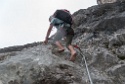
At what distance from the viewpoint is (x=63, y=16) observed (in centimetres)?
1305

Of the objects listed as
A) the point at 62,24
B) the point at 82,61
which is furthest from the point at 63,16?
the point at 82,61

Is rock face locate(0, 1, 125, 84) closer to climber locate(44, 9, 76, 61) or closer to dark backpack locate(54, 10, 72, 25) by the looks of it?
climber locate(44, 9, 76, 61)

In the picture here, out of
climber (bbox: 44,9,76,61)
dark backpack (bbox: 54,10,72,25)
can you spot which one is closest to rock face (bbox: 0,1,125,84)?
climber (bbox: 44,9,76,61)

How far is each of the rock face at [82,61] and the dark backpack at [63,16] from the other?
4.12 feet

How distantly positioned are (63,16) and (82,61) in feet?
6.62

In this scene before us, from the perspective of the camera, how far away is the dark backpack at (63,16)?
13.0 meters

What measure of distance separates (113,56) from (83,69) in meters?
1.68

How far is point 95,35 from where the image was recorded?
14.6 m

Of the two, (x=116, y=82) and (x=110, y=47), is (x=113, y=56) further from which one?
(x=116, y=82)

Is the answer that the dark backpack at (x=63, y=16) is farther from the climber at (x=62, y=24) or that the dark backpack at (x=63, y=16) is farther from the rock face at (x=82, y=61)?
the rock face at (x=82, y=61)

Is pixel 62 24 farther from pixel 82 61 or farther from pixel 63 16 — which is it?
pixel 82 61

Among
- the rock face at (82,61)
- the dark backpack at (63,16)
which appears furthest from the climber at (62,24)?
the rock face at (82,61)

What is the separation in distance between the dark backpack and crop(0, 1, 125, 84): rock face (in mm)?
1256

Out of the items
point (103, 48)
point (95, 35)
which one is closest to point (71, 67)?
point (103, 48)
